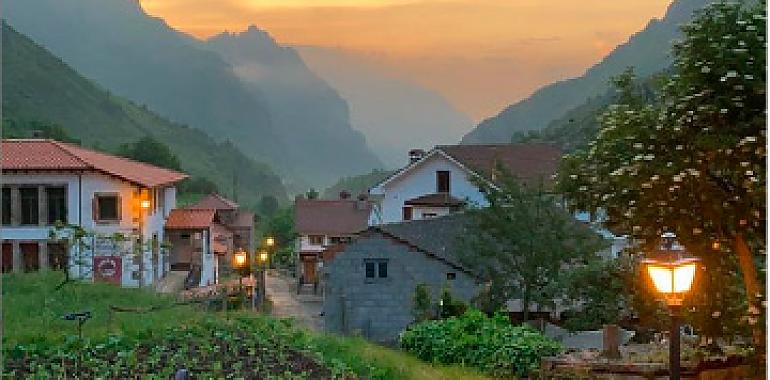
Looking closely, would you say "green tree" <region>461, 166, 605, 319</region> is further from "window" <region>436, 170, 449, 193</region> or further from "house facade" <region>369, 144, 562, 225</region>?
"window" <region>436, 170, 449, 193</region>

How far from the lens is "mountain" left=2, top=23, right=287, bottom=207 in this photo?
44.5 metres

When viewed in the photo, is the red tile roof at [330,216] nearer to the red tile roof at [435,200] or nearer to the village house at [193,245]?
the village house at [193,245]

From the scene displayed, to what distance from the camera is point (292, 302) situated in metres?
24.1

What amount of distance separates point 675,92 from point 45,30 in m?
66.6

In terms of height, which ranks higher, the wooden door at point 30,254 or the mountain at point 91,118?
the mountain at point 91,118

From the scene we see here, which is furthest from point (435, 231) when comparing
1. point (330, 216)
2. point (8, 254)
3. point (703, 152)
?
point (703, 152)

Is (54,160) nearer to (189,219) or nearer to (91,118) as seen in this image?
(189,219)

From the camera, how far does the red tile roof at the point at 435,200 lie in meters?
24.6

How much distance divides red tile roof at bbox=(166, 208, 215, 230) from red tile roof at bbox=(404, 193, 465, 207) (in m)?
5.27

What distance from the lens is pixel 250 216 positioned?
3972 cm

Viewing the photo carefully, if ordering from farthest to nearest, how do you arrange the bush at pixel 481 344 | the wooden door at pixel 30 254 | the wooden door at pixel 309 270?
the wooden door at pixel 309 270
the wooden door at pixel 30 254
the bush at pixel 481 344

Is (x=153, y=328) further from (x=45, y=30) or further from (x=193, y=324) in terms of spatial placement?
(x=45, y=30)

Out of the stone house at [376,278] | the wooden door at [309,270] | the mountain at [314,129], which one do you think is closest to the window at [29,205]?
the stone house at [376,278]

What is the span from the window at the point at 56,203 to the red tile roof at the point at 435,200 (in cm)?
923
